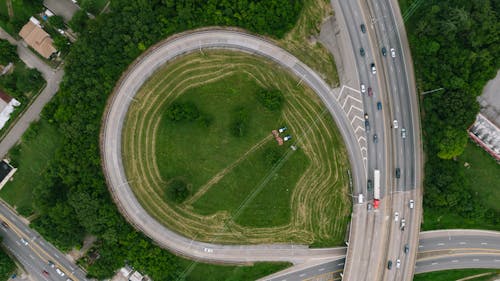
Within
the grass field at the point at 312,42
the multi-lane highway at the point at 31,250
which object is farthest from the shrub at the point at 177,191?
the grass field at the point at 312,42

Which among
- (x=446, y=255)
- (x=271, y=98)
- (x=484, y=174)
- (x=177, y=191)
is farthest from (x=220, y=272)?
(x=484, y=174)

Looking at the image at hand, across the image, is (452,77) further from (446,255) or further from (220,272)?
(220,272)

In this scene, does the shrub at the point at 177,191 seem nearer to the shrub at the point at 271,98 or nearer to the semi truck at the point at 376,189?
the shrub at the point at 271,98

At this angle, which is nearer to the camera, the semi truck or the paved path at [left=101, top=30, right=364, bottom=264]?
the semi truck

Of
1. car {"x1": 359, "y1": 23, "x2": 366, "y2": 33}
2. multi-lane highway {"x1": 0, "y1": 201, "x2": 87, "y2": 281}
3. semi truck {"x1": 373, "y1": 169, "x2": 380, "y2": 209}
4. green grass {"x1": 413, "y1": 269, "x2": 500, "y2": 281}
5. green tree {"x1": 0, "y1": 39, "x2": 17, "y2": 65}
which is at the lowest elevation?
multi-lane highway {"x1": 0, "y1": 201, "x2": 87, "y2": 281}

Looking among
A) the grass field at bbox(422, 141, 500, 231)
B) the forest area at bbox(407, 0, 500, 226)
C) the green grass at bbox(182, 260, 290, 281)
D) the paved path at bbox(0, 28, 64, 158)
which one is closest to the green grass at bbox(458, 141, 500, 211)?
the grass field at bbox(422, 141, 500, 231)

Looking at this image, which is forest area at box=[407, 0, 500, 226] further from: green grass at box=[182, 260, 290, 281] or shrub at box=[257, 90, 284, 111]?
green grass at box=[182, 260, 290, 281]
